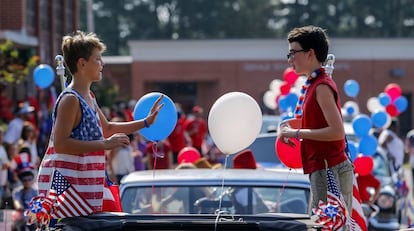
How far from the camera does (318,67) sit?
18.3 ft

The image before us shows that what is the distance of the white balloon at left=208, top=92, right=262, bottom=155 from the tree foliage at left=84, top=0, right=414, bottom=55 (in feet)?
225

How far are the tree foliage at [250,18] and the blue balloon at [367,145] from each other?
63.0 m

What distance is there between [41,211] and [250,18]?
239 ft

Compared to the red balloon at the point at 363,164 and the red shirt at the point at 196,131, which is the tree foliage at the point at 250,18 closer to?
the red shirt at the point at 196,131

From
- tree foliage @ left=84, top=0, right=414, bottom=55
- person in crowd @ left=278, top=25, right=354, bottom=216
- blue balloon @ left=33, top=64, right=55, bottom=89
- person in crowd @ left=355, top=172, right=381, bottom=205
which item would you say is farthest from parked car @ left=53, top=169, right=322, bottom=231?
tree foliage @ left=84, top=0, right=414, bottom=55

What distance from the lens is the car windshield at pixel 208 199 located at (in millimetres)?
7102

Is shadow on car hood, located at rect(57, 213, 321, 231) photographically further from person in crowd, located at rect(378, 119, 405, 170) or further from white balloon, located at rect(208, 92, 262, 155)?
person in crowd, located at rect(378, 119, 405, 170)

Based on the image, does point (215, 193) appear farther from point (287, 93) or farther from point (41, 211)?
point (287, 93)

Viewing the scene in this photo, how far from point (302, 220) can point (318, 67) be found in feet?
4.05

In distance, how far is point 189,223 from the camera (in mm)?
4508

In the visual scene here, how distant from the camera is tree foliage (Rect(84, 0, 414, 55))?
75875 mm

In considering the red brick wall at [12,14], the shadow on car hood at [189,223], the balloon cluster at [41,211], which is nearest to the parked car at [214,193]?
the balloon cluster at [41,211]

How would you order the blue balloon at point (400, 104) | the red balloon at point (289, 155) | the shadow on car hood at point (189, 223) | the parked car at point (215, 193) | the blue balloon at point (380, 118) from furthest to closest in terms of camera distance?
the blue balloon at point (400, 104) → the blue balloon at point (380, 118) → the parked car at point (215, 193) → the red balloon at point (289, 155) → the shadow on car hood at point (189, 223)

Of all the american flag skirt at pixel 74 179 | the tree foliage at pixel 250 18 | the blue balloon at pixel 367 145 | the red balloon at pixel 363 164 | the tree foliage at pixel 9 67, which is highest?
the tree foliage at pixel 250 18
